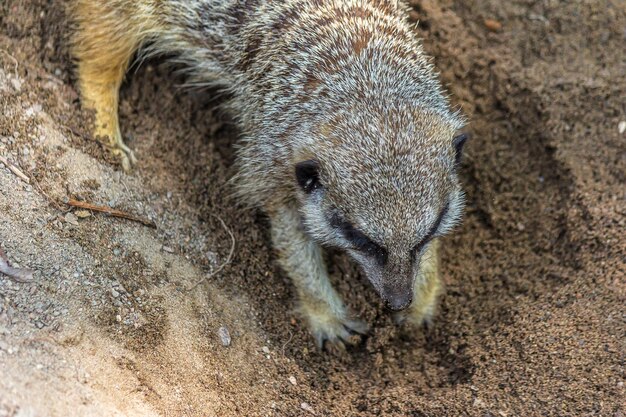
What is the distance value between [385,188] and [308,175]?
0.51 metres

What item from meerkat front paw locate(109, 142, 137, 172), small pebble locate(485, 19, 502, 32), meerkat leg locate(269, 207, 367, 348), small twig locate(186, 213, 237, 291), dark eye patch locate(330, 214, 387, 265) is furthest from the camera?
small pebble locate(485, 19, 502, 32)

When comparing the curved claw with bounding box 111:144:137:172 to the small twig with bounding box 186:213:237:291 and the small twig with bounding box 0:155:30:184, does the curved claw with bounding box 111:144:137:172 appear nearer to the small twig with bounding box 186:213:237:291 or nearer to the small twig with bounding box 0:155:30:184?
the small twig with bounding box 186:213:237:291

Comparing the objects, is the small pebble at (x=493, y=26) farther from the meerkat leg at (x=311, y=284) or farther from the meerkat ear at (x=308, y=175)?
the meerkat ear at (x=308, y=175)

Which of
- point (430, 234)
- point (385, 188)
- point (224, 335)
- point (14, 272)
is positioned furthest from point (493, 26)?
point (14, 272)

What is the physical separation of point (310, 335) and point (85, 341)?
148 cm

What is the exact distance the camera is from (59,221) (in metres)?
3.72

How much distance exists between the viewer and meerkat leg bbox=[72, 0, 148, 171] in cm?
467

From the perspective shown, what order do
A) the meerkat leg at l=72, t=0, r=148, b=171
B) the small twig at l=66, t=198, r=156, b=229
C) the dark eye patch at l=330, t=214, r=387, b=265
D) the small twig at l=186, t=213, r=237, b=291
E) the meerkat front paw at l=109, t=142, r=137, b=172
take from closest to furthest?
the dark eye patch at l=330, t=214, r=387, b=265
the small twig at l=66, t=198, r=156, b=229
the small twig at l=186, t=213, r=237, b=291
the meerkat front paw at l=109, t=142, r=137, b=172
the meerkat leg at l=72, t=0, r=148, b=171

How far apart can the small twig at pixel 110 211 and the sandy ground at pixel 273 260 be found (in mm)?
50

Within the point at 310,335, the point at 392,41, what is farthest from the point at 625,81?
the point at 310,335

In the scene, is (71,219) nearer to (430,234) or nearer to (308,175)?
(308,175)

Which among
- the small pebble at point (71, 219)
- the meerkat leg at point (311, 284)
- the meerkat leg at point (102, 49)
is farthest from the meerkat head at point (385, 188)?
the meerkat leg at point (102, 49)

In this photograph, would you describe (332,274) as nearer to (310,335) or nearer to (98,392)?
(310,335)

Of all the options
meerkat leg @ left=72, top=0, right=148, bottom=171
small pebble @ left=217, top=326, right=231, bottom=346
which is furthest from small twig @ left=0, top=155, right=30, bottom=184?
small pebble @ left=217, top=326, right=231, bottom=346
